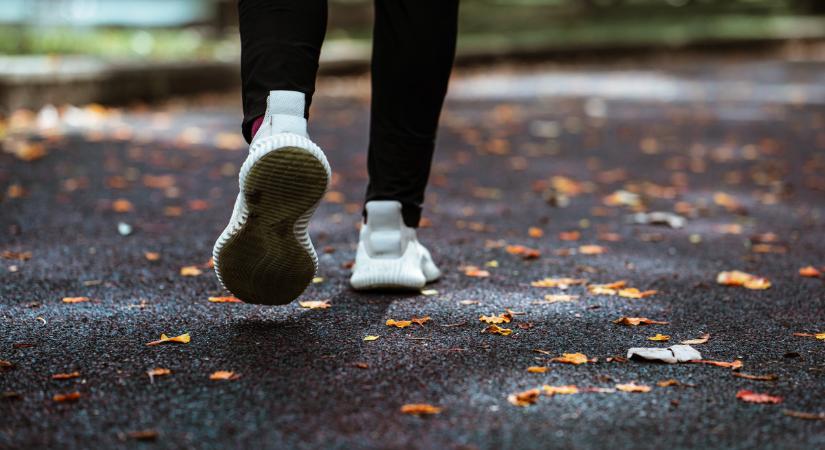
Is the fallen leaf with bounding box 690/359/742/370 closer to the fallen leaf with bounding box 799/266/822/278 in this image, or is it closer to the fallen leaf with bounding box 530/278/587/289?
the fallen leaf with bounding box 530/278/587/289

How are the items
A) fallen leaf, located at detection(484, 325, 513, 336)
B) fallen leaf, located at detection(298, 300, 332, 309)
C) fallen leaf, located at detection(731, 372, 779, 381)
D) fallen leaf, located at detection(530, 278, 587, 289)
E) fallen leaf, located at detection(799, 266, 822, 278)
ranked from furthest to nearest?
fallen leaf, located at detection(799, 266, 822, 278) → fallen leaf, located at detection(530, 278, 587, 289) → fallen leaf, located at detection(298, 300, 332, 309) → fallen leaf, located at detection(484, 325, 513, 336) → fallen leaf, located at detection(731, 372, 779, 381)

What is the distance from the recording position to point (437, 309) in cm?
260

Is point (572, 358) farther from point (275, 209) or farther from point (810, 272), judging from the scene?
point (810, 272)

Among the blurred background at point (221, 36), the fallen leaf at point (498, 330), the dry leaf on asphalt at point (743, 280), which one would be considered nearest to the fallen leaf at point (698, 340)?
the fallen leaf at point (498, 330)

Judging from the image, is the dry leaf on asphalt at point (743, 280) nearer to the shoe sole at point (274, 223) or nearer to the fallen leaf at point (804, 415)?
the fallen leaf at point (804, 415)

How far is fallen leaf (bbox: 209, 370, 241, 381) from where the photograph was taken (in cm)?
200

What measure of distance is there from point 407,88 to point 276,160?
653mm

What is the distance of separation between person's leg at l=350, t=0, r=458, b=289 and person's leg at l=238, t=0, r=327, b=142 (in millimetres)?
376

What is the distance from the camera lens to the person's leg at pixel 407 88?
2.62 m

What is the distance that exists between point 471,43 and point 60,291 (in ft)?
37.5

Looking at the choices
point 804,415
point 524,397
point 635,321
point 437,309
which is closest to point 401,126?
point 437,309

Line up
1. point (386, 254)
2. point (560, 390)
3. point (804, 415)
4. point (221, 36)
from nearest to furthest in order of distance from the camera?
1. point (804, 415)
2. point (560, 390)
3. point (386, 254)
4. point (221, 36)

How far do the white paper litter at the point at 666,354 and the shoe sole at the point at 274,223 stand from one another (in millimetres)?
699

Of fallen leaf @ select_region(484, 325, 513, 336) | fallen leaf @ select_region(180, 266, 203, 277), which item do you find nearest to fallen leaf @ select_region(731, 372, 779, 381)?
fallen leaf @ select_region(484, 325, 513, 336)
